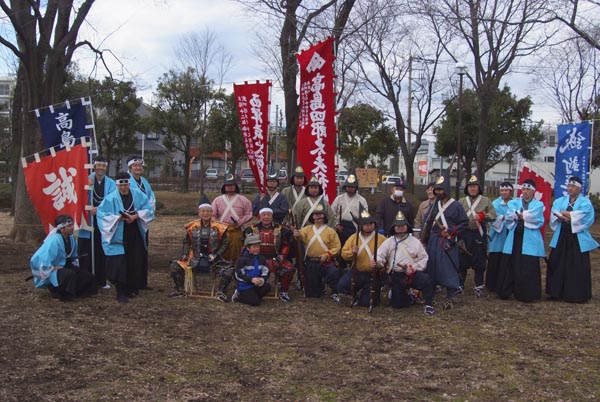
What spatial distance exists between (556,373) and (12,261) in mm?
8588

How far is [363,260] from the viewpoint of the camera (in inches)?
276

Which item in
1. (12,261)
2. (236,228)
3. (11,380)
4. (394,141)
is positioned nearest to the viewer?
(11,380)

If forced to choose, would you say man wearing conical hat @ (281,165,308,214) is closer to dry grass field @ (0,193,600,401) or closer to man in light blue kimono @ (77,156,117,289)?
dry grass field @ (0,193,600,401)

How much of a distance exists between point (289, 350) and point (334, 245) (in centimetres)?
229

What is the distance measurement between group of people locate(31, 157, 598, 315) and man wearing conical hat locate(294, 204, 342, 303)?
1cm

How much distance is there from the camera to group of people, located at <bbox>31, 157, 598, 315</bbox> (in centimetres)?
680

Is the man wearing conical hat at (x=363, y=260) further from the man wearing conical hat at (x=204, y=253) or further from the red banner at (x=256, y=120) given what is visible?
the red banner at (x=256, y=120)

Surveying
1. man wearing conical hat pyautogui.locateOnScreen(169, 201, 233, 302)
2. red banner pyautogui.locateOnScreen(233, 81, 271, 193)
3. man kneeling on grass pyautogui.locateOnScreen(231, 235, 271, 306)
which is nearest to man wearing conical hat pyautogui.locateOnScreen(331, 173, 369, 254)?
man kneeling on grass pyautogui.locateOnScreen(231, 235, 271, 306)

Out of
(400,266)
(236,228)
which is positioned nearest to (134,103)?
(236,228)

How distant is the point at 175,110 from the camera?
24.7 m

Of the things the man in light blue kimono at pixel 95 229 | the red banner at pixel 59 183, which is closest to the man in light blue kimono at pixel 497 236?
the man in light blue kimono at pixel 95 229

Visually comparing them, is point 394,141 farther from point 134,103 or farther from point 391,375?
point 391,375

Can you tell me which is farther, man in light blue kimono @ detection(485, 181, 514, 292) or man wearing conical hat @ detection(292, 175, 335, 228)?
man in light blue kimono @ detection(485, 181, 514, 292)

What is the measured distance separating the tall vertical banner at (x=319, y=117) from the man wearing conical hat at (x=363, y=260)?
1.69m
